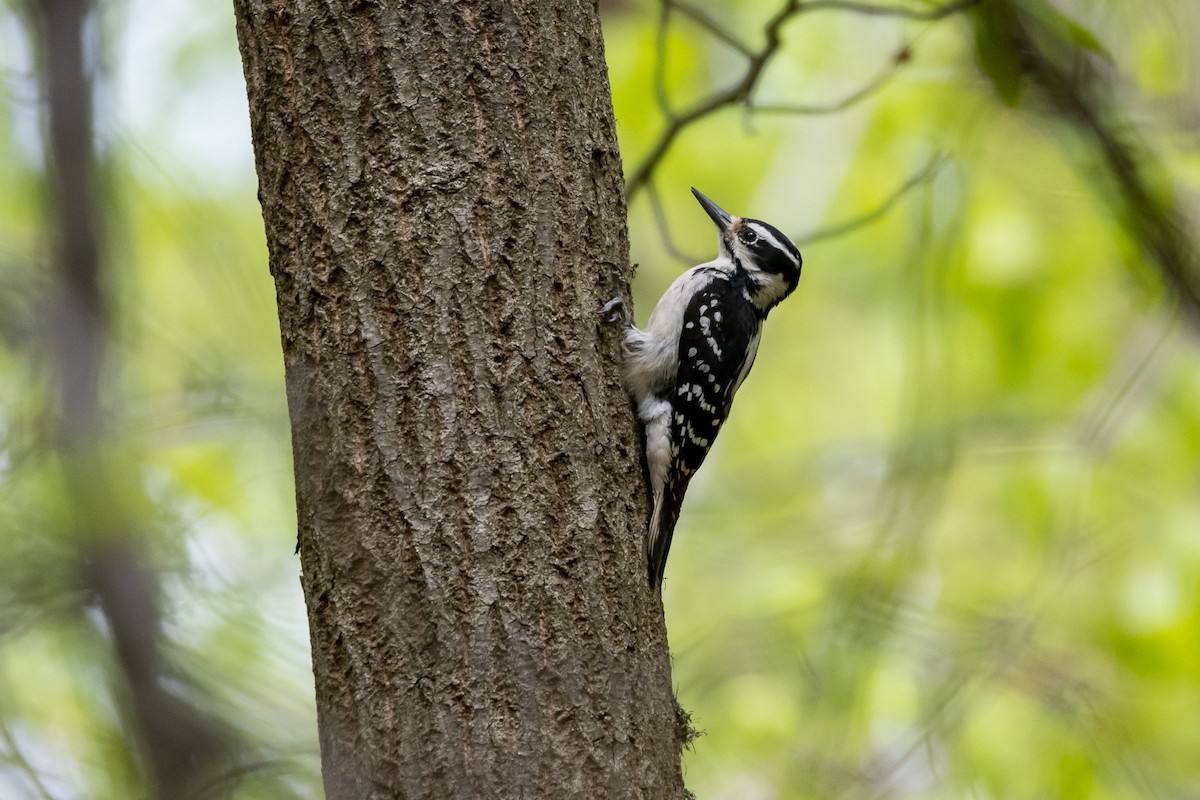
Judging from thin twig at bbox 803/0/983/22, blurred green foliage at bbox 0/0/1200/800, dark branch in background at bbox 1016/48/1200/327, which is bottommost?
blurred green foliage at bbox 0/0/1200/800

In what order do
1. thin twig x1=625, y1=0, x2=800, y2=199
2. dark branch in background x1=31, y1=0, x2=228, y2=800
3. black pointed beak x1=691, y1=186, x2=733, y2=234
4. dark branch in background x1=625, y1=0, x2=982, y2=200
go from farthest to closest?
black pointed beak x1=691, y1=186, x2=733, y2=234 < thin twig x1=625, y1=0, x2=800, y2=199 < dark branch in background x1=625, y1=0, x2=982, y2=200 < dark branch in background x1=31, y1=0, x2=228, y2=800

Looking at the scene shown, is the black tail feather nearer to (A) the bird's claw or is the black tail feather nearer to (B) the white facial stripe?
(A) the bird's claw

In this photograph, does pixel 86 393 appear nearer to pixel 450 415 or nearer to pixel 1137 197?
pixel 450 415

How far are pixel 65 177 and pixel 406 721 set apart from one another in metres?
1.60

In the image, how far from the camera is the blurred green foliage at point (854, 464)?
2.82 metres

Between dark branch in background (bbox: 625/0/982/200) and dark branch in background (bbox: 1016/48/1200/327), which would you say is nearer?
dark branch in background (bbox: 1016/48/1200/327)

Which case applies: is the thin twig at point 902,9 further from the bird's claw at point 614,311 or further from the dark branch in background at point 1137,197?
the bird's claw at point 614,311

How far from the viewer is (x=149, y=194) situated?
416 centimetres

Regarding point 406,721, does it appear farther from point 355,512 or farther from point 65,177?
point 65,177

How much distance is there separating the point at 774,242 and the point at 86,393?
8.34 ft

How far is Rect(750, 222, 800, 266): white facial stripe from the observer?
422 centimetres

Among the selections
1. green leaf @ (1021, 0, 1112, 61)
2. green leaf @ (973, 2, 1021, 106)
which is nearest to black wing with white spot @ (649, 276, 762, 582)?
green leaf @ (973, 2, 1021, 106)

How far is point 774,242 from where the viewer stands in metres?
4.23

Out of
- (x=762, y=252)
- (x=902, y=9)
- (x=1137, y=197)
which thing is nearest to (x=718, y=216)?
(x=762, y=252)
